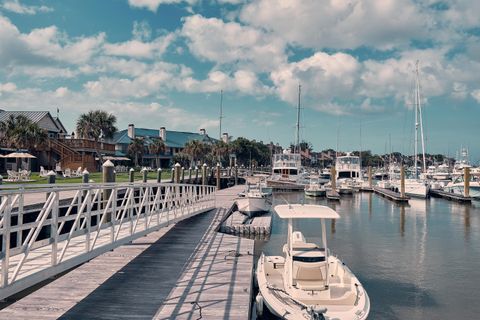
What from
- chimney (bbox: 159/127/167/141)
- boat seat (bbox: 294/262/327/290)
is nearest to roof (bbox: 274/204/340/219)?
boat seat (bbox: 294/262/327/290)

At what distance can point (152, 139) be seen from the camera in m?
91.1

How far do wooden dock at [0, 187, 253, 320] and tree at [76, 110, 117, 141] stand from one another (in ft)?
167

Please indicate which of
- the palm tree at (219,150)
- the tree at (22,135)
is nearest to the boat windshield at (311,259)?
the tree at (22,135)

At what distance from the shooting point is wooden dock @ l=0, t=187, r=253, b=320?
916 centimetres

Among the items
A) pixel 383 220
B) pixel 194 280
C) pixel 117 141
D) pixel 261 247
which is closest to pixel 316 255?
pixel 194 280

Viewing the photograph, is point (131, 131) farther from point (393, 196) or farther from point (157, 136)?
point (393, 196)

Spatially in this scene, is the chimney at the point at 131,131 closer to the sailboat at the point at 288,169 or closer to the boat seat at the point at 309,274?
the sailboat at the point at 288,169

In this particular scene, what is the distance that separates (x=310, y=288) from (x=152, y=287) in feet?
14.8

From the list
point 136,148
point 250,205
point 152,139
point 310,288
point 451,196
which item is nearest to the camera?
point 310,288

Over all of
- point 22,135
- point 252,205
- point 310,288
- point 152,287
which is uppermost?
point 22,135

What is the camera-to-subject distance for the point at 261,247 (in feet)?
80.3

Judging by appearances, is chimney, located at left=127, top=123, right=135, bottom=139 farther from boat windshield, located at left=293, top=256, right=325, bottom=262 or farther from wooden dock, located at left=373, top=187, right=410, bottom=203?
boat windshield, located at left=293, top=256, right=325, bottom=262

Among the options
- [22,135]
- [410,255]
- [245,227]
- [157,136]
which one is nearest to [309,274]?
[410,255]

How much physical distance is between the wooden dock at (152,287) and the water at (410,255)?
5862 mm
